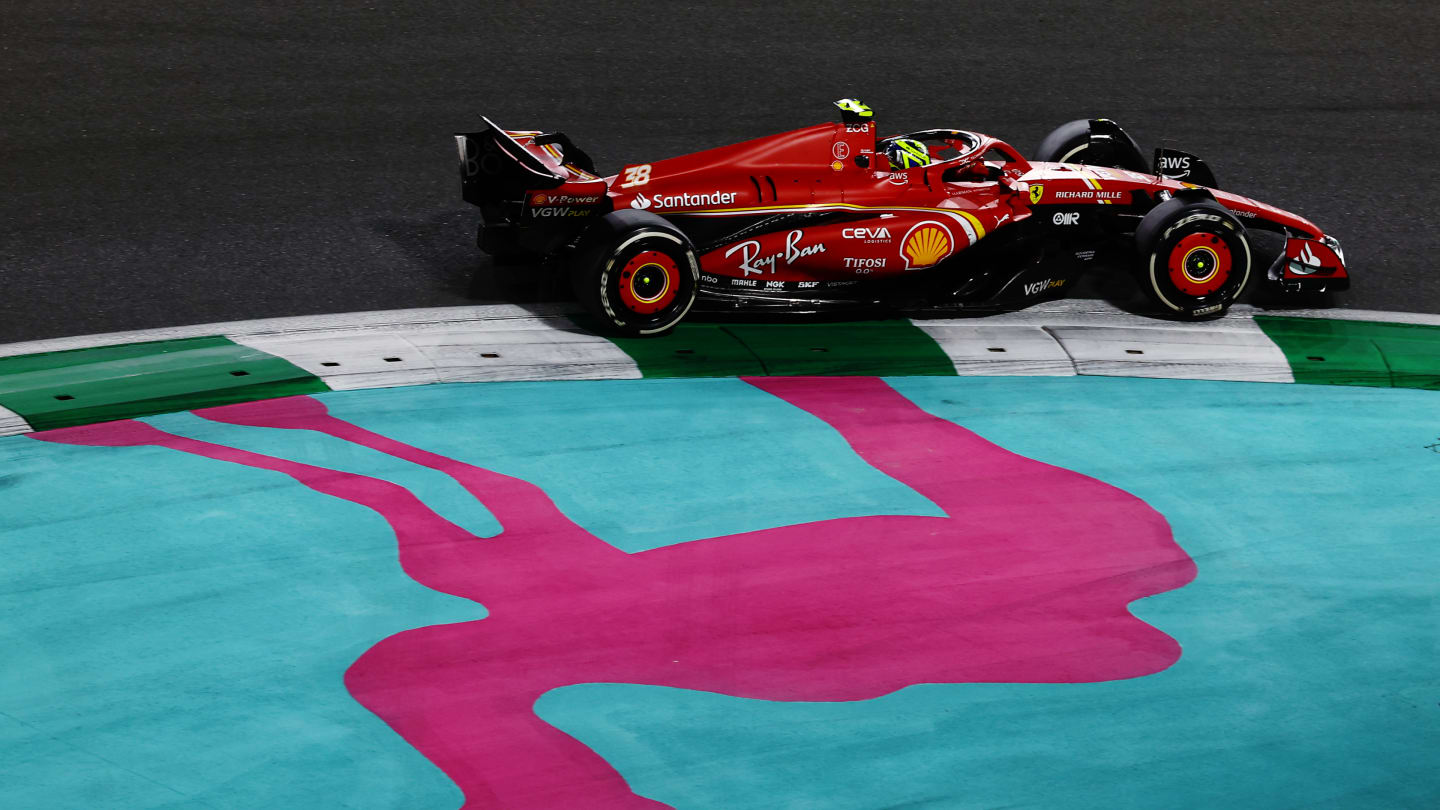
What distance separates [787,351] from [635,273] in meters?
0.97

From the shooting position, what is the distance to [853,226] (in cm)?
912

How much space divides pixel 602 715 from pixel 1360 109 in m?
9.91

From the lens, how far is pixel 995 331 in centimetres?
945

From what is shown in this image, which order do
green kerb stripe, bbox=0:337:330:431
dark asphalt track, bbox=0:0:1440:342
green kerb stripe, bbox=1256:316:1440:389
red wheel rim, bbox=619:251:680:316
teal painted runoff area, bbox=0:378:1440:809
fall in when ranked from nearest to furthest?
teal painted runoff area, bbox=0:378:1440:809
green kerb stripe, bbox=0:337:330:431
red wheel rim, bbox=619:251:680:316
green kerb stripe, bbox=1256:316:1440:389
dark asphalt track, bbox=0:0:1440:342

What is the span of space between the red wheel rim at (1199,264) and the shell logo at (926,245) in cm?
135

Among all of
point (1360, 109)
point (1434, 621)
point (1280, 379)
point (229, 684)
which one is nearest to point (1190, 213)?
point (1280, 379)

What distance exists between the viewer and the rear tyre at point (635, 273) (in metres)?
8.62

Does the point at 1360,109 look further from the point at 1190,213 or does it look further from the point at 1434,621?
the point at 1434,621

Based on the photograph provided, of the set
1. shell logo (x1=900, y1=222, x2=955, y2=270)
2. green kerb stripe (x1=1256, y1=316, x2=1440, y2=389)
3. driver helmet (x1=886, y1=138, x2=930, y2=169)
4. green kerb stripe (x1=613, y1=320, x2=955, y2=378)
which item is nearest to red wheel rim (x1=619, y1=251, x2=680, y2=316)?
green kerb stripe (x1=613, y1=320, x2=955, y2=378)

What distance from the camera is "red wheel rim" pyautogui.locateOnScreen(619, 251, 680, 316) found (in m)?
8.73

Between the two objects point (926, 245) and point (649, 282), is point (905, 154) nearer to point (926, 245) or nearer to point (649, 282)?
point (926, 245)

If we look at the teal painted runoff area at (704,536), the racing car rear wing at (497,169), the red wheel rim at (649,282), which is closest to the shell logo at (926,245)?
the teal painted runoff area at (704,536)

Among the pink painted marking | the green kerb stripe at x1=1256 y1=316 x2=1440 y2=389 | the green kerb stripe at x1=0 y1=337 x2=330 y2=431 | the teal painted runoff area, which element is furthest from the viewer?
the green kerb stripe at x1=1256 y1=316 x2=1440 y2=389

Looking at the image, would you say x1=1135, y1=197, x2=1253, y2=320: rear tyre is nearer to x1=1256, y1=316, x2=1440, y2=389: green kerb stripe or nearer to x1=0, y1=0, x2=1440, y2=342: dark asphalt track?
x1=1256, y1=316, x2=1440, y2=389: green kerb stripe
